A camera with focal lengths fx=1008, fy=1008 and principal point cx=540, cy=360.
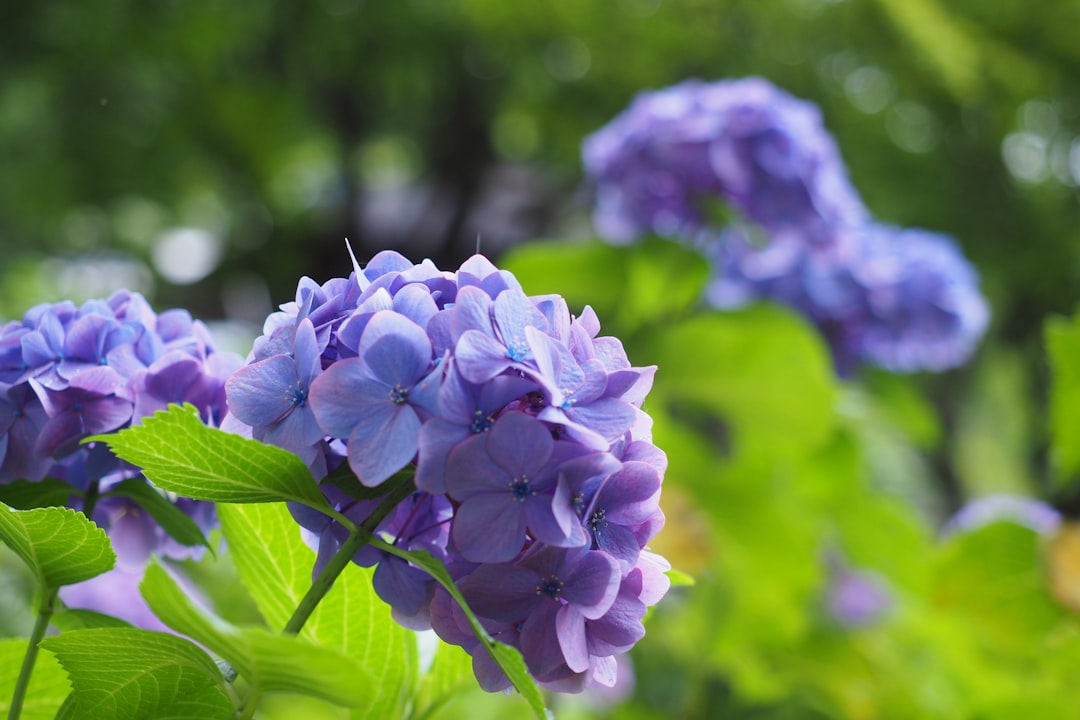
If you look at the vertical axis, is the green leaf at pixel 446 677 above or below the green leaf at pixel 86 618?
below

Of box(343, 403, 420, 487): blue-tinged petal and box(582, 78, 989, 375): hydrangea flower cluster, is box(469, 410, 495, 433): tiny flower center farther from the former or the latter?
box(582, 78, 989, 375): hydrangea flower cluster

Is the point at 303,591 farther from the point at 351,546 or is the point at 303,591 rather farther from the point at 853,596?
the point at 853,596

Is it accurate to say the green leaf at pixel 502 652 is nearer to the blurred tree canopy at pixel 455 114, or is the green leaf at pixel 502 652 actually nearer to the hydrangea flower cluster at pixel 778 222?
the hydrangea flower cluster at pixel 778 222

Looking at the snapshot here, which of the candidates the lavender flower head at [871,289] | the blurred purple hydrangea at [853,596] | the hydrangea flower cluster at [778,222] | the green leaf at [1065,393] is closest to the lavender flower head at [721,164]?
the hydrangea flower cluster at [778,222]

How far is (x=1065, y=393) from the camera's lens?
2.79ft

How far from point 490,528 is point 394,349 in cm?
7

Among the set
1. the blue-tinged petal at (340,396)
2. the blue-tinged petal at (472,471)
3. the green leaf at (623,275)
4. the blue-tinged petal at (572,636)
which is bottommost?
the green leaf at (623,275)

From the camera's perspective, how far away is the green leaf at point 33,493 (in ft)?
1.40

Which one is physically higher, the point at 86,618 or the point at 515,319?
the point at 515,319

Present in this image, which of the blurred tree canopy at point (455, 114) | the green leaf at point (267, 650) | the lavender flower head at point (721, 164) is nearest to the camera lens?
the green leaf at point (267, 650)

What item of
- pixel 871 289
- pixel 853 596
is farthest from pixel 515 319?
pixel 853 596

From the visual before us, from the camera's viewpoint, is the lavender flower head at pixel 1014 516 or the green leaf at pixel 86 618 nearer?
the green leaf at pixel 86 618

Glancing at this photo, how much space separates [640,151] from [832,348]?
17.7 inches

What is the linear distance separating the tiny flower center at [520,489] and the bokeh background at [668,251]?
0.62m
